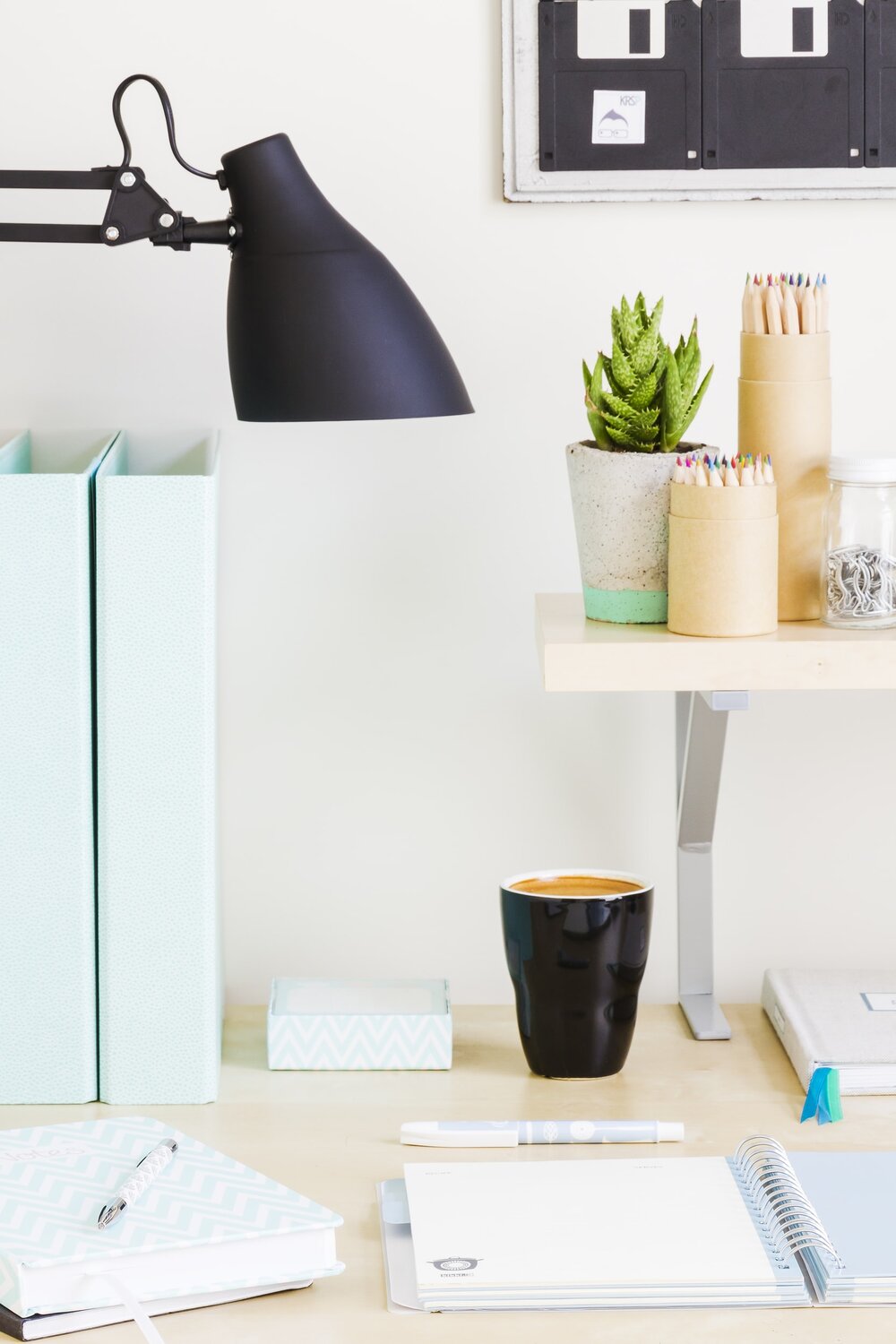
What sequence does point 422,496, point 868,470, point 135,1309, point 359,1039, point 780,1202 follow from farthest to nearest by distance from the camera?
point 422,496 → point 359,1039 → point 868,470 → point 780,1202 → point 135,1309

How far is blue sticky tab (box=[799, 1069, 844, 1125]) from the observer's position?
2.99 ft

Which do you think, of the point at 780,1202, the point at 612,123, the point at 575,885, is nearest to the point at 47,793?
the point at 575,885

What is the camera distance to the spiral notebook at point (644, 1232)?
A: 72 centimetres

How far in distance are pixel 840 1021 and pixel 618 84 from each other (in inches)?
26.7

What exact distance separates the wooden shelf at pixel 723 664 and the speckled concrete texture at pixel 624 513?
0.05 meters

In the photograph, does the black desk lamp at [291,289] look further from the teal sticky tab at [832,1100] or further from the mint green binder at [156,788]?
the teal sticky tab at [832,1100]

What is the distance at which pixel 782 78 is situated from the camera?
3.45 ft

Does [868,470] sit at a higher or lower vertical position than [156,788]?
higher

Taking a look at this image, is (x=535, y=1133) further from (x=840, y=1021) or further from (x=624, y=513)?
(x=624, y=513)

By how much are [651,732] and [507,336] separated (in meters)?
0.32

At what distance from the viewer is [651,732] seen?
1.13m

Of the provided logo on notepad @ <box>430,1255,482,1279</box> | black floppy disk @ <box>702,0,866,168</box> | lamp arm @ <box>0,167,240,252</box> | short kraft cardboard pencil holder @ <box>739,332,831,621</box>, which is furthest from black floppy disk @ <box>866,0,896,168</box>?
logo on notepad @ <box>430,1255,482,1279</box>

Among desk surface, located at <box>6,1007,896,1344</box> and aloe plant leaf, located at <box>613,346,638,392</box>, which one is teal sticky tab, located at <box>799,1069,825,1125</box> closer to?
desk surface, located at <box>6,1007,896,1344</box>

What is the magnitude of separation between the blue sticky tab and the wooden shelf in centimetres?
25
